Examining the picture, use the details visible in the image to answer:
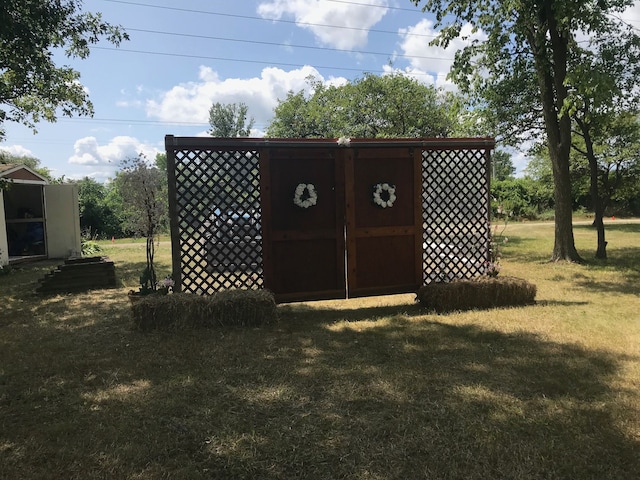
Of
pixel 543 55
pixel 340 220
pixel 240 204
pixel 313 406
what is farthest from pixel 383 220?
pixel 543 55

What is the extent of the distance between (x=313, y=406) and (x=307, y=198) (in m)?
2.85

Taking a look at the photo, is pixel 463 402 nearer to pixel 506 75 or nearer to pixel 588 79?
pixel 588 79

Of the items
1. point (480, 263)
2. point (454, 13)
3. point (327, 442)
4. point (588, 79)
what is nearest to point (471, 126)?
point (454, 13)

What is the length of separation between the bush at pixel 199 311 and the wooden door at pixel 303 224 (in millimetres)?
514

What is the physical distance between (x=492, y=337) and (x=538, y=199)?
2632 centimetres

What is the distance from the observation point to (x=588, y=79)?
7199mm

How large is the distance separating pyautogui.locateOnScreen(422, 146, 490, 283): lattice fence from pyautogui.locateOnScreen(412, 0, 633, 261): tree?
329cm

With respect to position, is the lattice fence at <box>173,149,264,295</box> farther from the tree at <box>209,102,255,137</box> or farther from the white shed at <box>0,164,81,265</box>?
the tree at <box>209,102,255,137</box>

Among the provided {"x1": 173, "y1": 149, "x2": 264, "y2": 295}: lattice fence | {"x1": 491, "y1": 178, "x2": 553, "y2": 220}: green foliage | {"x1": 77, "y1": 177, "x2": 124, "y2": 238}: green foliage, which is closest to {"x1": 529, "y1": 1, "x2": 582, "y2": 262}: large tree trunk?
{"x1": 173, "y1": 149, "x2": 264, "y2": 295}: lattice fence

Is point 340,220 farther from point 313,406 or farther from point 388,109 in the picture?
point 388,109

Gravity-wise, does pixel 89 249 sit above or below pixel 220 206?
below

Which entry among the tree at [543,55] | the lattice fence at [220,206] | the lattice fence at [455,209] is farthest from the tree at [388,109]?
the lattice fence at [220,206]

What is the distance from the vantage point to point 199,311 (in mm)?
4695

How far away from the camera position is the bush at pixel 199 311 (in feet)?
15.3
